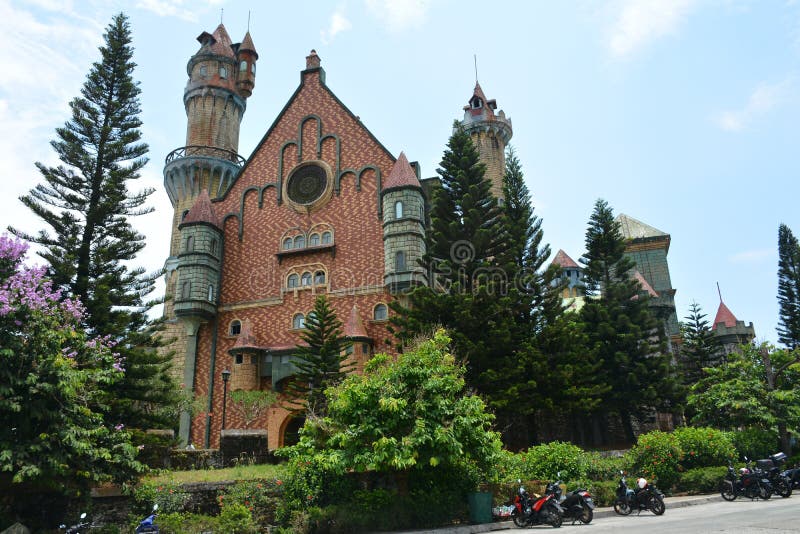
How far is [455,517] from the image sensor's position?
11.4 meters

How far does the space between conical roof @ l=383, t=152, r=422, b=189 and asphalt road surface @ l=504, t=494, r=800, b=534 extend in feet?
52.2

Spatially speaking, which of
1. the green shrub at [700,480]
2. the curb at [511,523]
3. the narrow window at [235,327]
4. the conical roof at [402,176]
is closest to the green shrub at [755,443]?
the green shrub at [700,480]

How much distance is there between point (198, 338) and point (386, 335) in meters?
9.11

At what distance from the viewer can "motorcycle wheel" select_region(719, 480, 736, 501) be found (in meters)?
14.1

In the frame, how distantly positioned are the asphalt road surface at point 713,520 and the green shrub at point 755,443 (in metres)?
4.81

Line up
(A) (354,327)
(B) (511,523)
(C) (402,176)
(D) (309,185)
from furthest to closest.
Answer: (D) (309,185)
(C) (402,176)
(A) (354,327)
(B) (511,523)

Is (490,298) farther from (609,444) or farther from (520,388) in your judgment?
(609,444)

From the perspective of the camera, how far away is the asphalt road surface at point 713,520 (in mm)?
8648

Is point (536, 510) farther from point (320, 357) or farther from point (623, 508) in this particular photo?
point (320, 357)

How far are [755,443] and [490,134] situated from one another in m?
23.8

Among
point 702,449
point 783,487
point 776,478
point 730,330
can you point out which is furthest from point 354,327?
point 730,330

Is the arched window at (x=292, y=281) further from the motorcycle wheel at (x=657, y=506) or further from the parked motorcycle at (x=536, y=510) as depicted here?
the motorcycle wheel at (x=657, y=506)

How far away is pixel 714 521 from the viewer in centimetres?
985

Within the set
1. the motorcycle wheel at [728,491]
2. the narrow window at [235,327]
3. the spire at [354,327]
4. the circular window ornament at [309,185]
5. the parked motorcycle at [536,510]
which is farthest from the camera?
the circular window ornament at [309,185]
